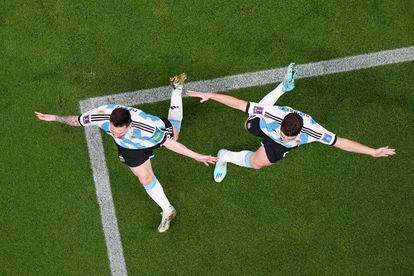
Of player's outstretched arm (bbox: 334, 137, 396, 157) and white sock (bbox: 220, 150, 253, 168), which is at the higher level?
white sock (bbox: 220, 150, 253, 168)

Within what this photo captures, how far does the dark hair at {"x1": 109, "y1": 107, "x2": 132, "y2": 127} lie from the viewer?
18.2 feet

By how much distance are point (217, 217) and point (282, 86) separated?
1838 millimetres

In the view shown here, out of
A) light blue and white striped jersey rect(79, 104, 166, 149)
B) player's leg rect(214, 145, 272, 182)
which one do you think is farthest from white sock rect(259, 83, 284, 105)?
light blue and white striped jersey rect(79, 104, 166, 149)

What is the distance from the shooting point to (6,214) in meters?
7.07

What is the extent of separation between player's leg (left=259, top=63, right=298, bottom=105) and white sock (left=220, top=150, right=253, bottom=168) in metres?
0.64

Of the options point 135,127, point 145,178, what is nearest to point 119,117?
point 135,127

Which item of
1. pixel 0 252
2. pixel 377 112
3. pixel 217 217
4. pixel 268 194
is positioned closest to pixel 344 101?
pixel 377 112

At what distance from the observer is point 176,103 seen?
6.80 m

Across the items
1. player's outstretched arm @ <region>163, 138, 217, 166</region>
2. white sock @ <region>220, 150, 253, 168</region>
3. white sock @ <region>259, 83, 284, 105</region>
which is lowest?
player's outstretched arm @ <region>163, 138, 217, 166</region>

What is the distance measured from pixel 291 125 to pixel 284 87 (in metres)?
1.18

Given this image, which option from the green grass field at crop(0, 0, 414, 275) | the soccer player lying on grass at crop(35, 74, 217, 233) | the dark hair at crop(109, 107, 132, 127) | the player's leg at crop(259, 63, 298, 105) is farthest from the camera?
the green grass field at crop(0, 0, 414, 275)

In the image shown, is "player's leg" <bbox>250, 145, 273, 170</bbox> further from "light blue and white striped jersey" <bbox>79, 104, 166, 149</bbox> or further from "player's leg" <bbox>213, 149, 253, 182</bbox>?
"light blue and white striped jersey" <bbox>79, 104, 166, 149</bbox>

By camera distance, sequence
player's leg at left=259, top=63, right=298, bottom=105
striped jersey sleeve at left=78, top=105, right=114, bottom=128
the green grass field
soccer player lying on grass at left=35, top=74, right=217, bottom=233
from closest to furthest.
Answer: soccer player lying on grass at left=35, top=74, right=217, bottom=233 → striped jersey sleeve at left=78, top=105, right=114, bottom=128 → player's leg at left=259, top=63, right=298, bottom=105 → the green grass field

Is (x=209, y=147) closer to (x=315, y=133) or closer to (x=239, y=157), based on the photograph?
(x=239, y=157)
